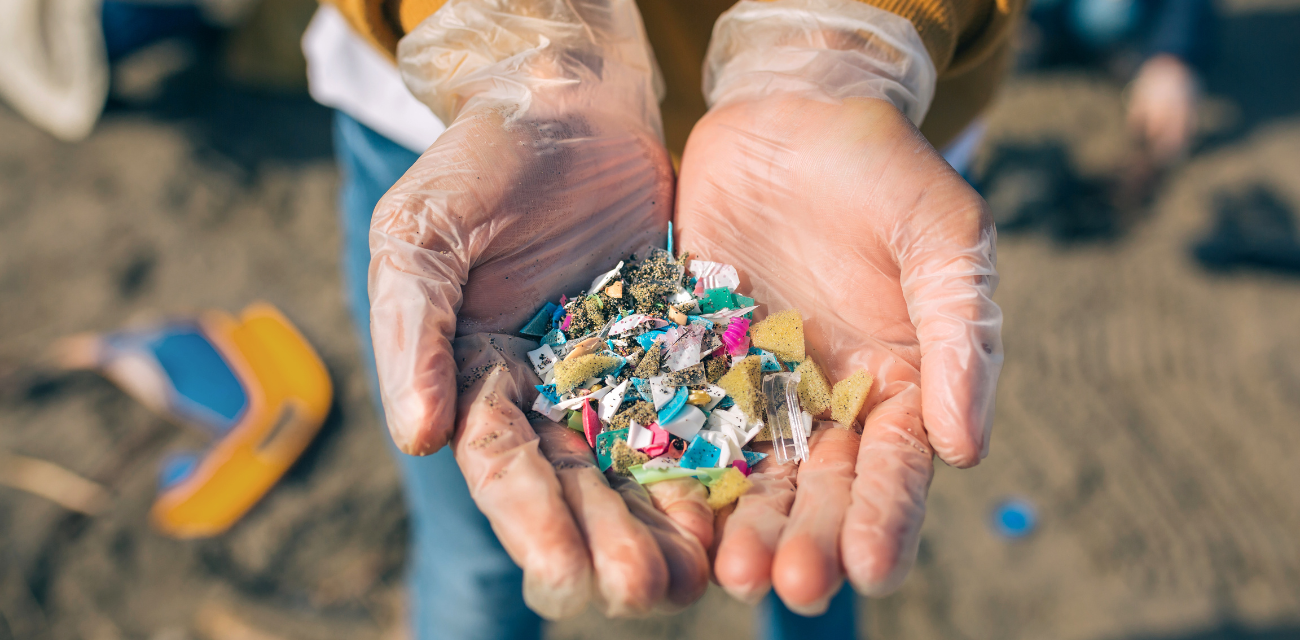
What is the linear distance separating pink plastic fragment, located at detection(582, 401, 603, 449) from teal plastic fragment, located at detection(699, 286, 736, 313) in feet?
1.30

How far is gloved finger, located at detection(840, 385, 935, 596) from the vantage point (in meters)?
1.22

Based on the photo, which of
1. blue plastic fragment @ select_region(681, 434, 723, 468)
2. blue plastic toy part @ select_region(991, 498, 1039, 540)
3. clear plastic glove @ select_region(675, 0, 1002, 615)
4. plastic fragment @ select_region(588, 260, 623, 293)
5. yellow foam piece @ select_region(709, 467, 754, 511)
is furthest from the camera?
blue plastic toy part @ select_region(991, 498, 1039, 540)

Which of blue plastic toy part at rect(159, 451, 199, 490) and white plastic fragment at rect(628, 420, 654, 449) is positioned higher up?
white plastic fragment at rect(628, 420, 654, 449)

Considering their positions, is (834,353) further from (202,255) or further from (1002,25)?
(202,255)

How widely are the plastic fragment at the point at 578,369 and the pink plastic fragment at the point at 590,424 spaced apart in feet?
0.20

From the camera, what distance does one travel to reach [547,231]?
1690mm

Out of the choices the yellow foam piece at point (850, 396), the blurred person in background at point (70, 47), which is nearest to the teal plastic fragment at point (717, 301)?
the yellow foam piece at point (850, 396)

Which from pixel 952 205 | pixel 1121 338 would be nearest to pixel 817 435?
pixel 952 205

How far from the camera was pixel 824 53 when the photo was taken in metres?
1.78

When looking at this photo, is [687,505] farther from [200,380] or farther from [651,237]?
[200,380]

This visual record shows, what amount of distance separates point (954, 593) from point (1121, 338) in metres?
1.70

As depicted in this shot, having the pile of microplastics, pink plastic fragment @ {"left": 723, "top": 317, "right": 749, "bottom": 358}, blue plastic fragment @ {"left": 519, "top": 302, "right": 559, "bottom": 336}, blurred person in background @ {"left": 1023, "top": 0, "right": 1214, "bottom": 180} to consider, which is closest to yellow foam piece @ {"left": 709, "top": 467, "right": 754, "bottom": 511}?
the pile of microplastics

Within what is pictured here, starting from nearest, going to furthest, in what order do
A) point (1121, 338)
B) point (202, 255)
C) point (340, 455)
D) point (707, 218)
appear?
point (707, 218) < point (340, 455) < point (1121, 338) < point (202, 255)

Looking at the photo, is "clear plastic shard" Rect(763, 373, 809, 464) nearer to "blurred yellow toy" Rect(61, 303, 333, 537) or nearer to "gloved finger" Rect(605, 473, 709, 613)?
"gloved finger" Rect(605, 473, 709, 613)
